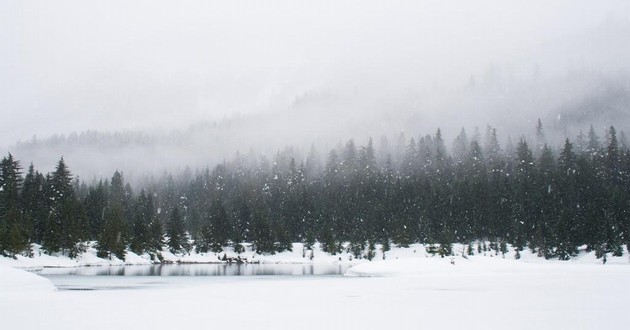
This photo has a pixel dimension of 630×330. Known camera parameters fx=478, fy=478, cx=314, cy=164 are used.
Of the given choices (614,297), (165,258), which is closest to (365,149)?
(165,258)

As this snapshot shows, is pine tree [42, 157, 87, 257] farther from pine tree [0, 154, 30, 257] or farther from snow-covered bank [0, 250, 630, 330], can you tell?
snow-covered bank [0, 250, 630, 330]

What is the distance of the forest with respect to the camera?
82188 millimetres

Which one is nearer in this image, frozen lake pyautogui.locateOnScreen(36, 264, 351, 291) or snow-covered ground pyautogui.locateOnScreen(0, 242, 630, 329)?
snow-covered ground pyautogui.locateOnScreen(0, 242, 630, 329)

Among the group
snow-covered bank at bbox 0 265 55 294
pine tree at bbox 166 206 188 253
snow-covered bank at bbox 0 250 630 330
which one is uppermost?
pine tree at bbox 166 206 188 253

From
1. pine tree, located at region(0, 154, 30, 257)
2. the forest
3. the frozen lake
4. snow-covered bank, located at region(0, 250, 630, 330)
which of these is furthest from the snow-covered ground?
the forest

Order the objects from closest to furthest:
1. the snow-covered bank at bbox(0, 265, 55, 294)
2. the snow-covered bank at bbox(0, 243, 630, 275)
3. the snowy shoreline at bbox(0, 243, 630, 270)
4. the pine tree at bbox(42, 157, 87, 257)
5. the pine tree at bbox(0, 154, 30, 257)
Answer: the snow-covered bank at bbox(0, 265, 55, 294) < the snow-covered bank at bbox(0, 243, 630, 275) < the pine tree at bbox(0, 154, 30, 257) < the snowy shoreline at bbox(0, 243, 630, 270) < the pine tree at bbox(42, 157, 87, 257)

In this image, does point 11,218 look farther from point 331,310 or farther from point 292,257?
point 331,310

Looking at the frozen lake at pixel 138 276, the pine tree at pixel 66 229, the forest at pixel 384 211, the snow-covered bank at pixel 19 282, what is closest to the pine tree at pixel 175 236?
the forest at pixel 384 211

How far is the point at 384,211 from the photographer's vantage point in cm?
12338

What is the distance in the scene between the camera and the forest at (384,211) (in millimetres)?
82188

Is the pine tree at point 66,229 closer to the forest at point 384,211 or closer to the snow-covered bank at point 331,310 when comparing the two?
the forest at point 384,211

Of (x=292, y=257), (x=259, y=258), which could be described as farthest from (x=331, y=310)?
Result: (x=259, y=258)

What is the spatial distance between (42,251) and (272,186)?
328 ft

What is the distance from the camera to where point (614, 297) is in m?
23.2
